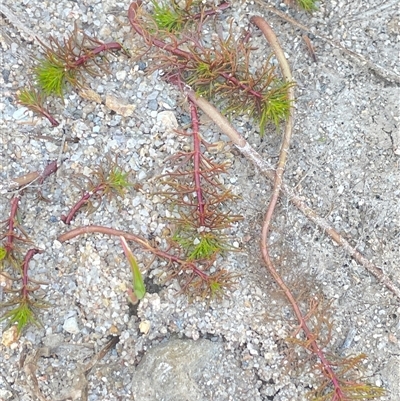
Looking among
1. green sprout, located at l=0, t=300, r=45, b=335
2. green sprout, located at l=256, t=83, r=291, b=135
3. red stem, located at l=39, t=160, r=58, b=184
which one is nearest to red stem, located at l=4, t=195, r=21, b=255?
red stem, located at l=39, t=160, r=58, b=184

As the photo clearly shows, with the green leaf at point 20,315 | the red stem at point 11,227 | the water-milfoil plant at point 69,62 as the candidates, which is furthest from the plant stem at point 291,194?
the green leaf at point 20,315

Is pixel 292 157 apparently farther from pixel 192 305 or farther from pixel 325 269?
pixel 192 305

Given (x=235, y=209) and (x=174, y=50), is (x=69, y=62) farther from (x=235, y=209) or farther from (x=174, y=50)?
(x=235, y=209)

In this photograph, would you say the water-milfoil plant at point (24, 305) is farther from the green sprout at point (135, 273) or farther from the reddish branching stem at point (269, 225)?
the reddish branching stem at point (269, 225)

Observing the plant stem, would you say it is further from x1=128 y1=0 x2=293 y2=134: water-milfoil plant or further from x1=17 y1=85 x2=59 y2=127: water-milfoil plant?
x1=17 y1=85 x2=59 y2=127: water-milfoil plant

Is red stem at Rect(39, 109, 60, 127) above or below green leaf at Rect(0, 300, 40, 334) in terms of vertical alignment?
above

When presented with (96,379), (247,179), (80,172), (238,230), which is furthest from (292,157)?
(96,379)
